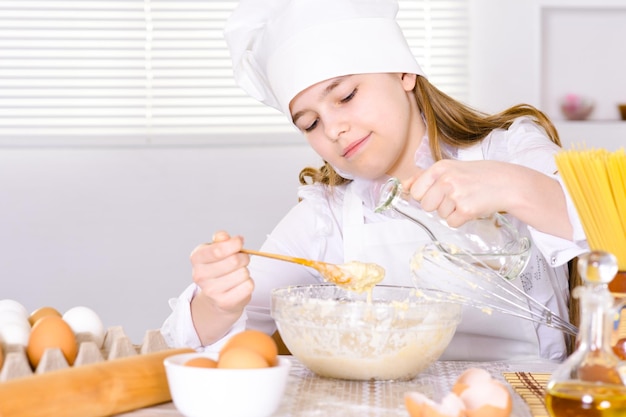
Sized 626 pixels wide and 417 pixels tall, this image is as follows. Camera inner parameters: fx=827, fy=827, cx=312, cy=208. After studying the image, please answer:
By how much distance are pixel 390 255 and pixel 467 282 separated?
28cm

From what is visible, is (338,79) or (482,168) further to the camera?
(338,79)

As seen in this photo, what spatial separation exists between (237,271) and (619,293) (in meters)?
0.51

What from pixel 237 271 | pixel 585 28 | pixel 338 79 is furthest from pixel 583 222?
pixel 585 28

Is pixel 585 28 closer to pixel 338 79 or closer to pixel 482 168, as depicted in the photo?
pixel 338 79

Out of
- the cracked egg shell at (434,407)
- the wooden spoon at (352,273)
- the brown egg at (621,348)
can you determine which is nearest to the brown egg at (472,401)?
the cracked egg shell at (434,407)

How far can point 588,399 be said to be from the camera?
0.71 metres

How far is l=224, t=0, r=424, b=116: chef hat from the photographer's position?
1400mm

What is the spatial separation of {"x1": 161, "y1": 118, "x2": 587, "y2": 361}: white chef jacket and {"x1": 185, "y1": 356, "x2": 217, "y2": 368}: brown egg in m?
0.45

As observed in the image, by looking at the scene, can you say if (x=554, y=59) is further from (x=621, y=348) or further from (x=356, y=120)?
(x=621, y=348)

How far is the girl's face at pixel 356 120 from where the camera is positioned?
140 centimetres

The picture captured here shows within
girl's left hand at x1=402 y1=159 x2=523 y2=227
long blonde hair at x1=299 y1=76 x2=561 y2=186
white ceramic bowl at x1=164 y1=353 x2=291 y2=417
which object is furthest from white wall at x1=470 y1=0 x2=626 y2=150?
white ceramic bowl at x1=164 y1=353 x2=291 y2=417

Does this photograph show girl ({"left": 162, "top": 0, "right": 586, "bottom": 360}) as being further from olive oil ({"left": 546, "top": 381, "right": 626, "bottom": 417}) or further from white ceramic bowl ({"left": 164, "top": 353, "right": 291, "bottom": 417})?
olive oil ({"left": 546, "top": 381, "right": 626, "bottom": 417})

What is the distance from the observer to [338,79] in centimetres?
141

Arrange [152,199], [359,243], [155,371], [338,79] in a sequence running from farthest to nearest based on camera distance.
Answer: [152,199] < [359,243] < [338,79] < [155,371]
